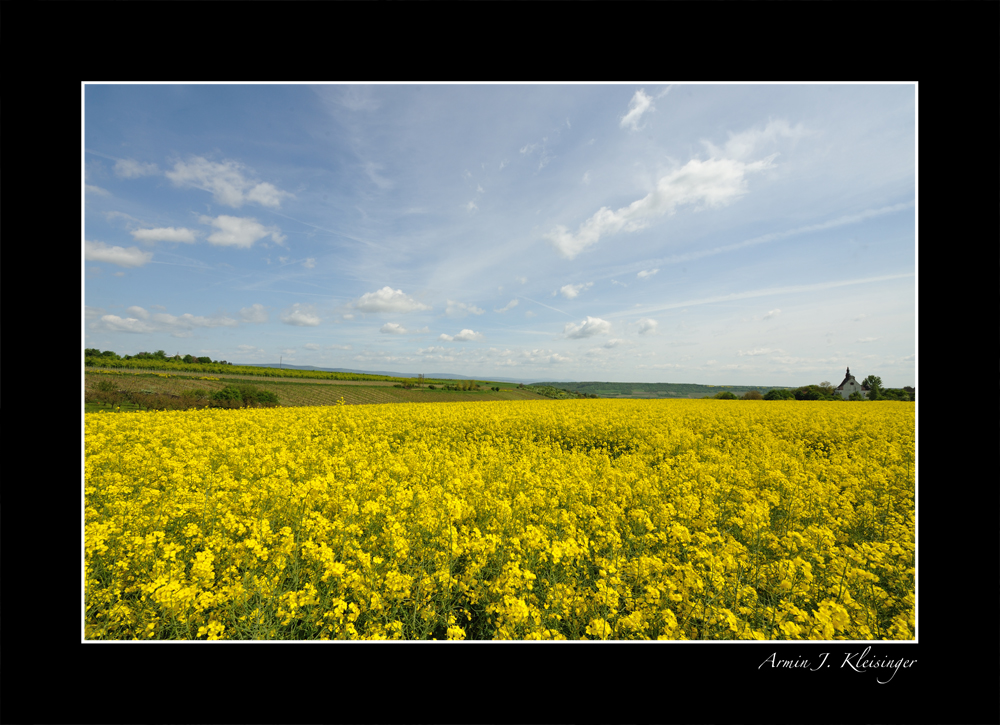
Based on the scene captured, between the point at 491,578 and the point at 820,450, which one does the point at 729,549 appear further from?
the point at 820,450

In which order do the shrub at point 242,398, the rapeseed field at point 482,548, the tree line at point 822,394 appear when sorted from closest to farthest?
the rapeseed field at point 482,548
the shrub at point 242,398
the tree line at point 822,394

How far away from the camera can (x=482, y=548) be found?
265 cm

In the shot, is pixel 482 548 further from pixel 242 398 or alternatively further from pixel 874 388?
pixel 874 388

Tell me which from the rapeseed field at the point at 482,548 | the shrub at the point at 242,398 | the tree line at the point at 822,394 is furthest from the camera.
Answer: the tree line at the point at 822,394

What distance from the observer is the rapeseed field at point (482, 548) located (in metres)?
2.14

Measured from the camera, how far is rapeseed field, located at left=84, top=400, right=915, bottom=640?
2141 mm

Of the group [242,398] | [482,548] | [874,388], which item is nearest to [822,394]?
[874,388]

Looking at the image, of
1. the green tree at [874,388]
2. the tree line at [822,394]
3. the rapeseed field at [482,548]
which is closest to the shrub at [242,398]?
the rapeseed field at [482,548]

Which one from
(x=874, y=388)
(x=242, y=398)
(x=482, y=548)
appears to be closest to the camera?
(x=482, y=548)

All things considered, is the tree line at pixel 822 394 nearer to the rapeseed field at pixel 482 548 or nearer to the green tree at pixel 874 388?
the green tree at pixel 874 388
